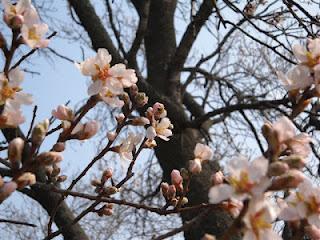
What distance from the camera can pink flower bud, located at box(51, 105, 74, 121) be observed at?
1066 mm

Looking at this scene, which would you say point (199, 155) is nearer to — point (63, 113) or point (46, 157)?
point (63, 113)

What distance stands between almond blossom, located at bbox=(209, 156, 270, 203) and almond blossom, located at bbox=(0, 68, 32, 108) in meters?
0.49

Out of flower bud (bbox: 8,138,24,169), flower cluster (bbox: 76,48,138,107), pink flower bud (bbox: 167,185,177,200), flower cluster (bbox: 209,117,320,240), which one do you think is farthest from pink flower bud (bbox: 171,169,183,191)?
flower bud (bbox: 8,138,24,169)

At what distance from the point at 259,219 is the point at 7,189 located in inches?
16.5

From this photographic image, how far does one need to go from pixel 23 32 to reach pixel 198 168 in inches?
22.4

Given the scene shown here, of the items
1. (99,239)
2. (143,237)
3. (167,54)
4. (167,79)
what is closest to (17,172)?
(167,79)

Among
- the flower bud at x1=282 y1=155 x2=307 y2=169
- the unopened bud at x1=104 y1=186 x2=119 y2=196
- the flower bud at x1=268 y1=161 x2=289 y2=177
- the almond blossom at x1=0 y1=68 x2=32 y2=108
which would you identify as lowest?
the flower bud at x1=268 y1=161 x2=289 y2=177

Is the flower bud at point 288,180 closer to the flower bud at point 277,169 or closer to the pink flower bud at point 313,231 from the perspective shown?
the flower bud at point 277,169

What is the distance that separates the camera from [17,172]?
2.72ft

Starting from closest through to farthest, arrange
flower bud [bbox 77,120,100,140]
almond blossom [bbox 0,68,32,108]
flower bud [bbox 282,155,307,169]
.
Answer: flower bud [bbox 282,155,307,169] → almond blossom [bbox 0,68,32,108] → flower bud [bbox 77,120,100,140]

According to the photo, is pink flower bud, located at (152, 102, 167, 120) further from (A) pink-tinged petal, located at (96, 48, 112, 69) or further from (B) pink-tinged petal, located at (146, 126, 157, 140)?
(A) pink-tinged petal, located at (96, 48, 112, 69)

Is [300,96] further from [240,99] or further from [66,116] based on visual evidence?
[240,99]

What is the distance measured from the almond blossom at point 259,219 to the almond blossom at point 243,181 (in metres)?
0.02

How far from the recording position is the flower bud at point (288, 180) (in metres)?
0.73
